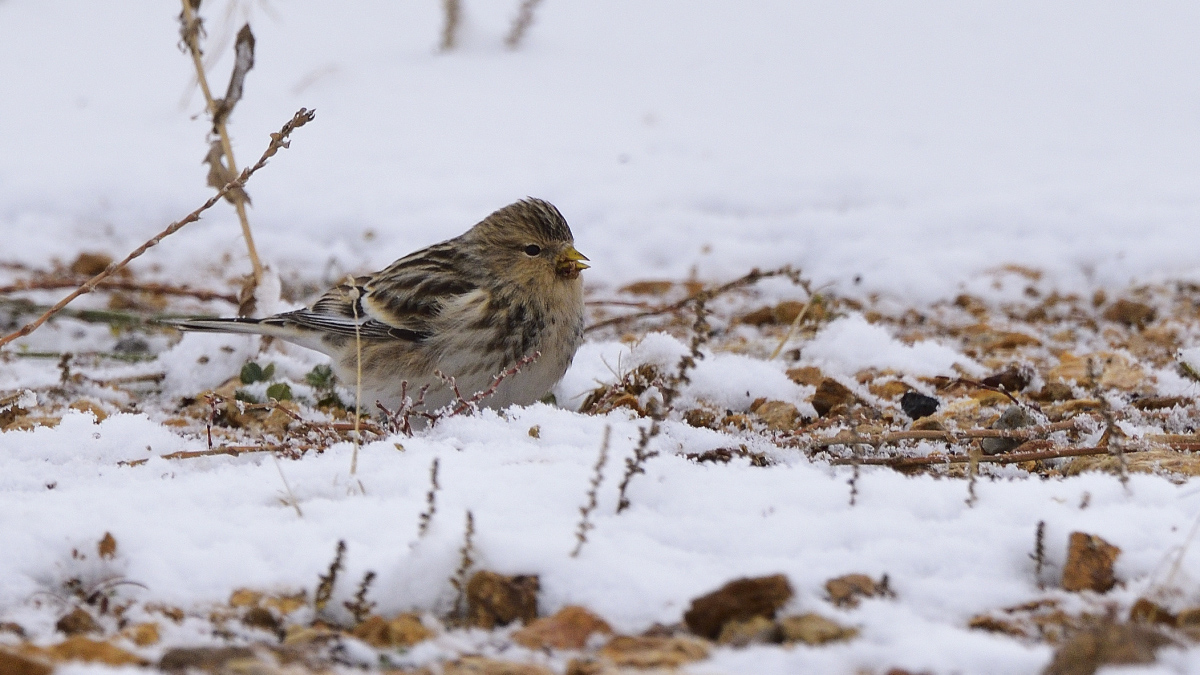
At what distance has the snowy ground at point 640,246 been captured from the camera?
2242 mm

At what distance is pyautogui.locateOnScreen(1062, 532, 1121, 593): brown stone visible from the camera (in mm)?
2176

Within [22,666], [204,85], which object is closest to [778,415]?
[204,85]

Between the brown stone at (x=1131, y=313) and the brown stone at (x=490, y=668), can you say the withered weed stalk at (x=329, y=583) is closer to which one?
the brown stone at (x=490, y=668)

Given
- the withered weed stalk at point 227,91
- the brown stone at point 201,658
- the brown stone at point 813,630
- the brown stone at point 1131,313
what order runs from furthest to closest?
1. the brown stone at point 1131,313
2. the withered weed stalk at point 227,91
3. the brown stone at point 813,630
4. the brown stone at point 201,658

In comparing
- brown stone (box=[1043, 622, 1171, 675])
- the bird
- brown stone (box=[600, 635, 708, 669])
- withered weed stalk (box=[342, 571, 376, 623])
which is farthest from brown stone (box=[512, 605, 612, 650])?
the bird

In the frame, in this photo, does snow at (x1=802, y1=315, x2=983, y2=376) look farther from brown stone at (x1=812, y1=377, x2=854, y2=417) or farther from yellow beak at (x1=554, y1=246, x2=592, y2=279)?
yellow beak at (x1=554, y1=246, x2=592, y2=279)

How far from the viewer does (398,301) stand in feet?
14.5

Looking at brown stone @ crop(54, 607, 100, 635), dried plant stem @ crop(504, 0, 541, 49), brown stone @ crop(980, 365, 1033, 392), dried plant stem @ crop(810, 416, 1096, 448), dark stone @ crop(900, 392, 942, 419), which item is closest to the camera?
brown stone @ crop(54, 607, 100, 635)

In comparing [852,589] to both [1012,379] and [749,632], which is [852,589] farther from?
[1012,379]

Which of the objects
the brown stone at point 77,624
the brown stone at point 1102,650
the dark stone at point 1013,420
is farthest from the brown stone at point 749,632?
the dark stone at point 1013,420

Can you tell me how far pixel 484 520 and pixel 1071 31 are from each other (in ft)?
35.1

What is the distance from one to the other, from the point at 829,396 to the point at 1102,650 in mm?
2418

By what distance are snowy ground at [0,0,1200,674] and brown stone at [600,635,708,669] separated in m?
0.05

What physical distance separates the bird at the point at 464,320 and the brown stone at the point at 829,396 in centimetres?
87
